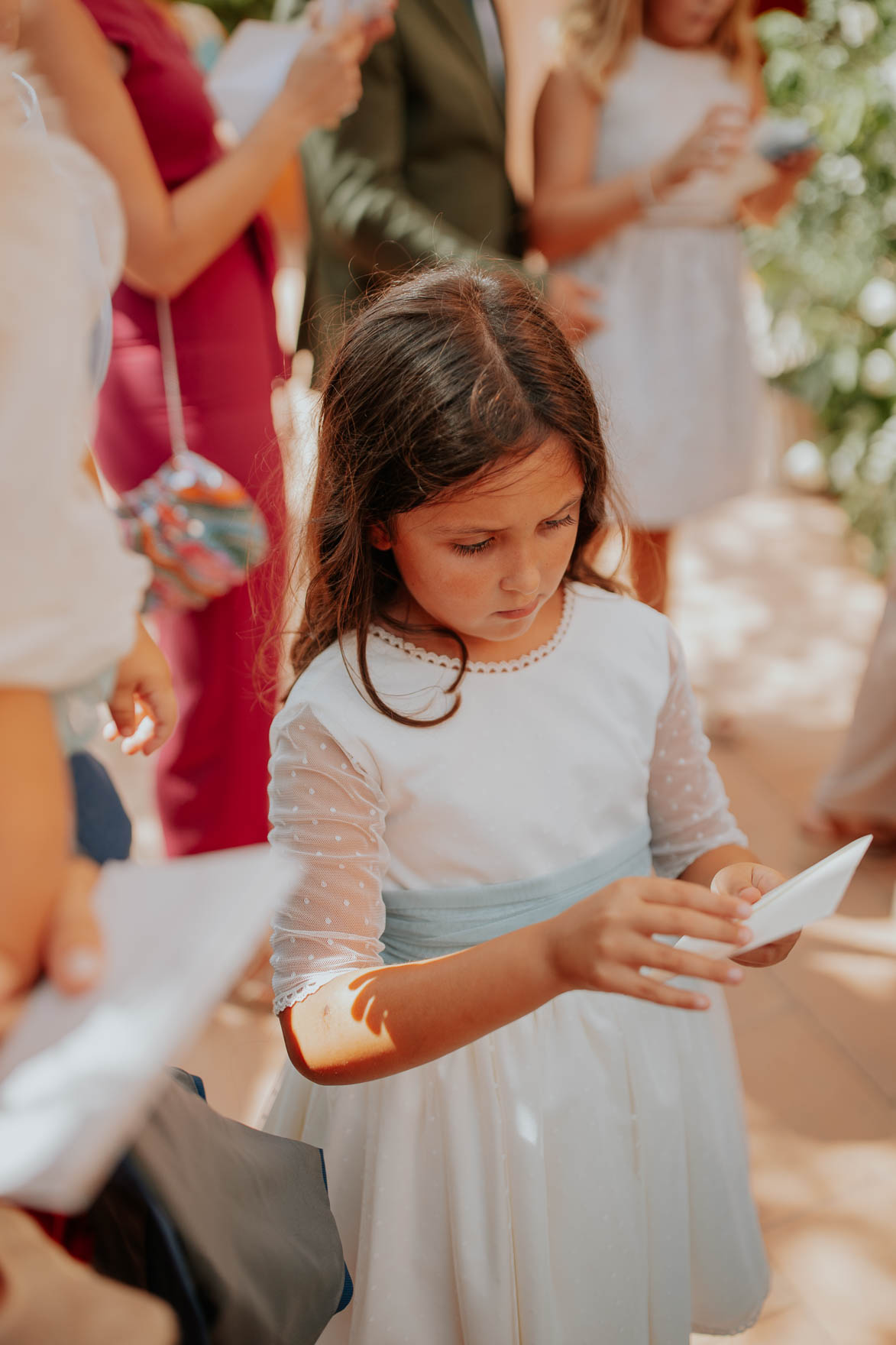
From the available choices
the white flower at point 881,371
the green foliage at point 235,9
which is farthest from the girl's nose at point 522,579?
the green foliage at point 235,9

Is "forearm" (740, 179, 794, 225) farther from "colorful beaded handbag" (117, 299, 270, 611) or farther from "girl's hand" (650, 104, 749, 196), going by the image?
"colorful beaded handbag" (117, 299, 270, 611)

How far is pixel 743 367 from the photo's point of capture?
226cm

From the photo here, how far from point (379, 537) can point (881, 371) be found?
2.99 metres

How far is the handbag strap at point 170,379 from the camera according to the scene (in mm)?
1627

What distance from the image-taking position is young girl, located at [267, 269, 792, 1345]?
3.18ft

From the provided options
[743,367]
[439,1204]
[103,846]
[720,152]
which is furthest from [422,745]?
[743,367]

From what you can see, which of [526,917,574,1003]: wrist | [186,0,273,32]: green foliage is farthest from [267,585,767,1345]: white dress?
[186,0,273,32]: green foliage

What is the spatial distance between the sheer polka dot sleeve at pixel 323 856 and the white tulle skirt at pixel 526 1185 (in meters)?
0.17

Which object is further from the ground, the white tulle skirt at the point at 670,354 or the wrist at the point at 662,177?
the wrist at the point at 662,177

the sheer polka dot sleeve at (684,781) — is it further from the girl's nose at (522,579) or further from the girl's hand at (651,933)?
the girl's hand at (651,933)

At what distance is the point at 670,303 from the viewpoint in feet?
7.10

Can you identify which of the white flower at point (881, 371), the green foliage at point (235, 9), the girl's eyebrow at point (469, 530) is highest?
the girl's eyebrow at point (469, 530)

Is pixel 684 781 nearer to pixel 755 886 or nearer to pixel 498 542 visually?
pixel 755 886

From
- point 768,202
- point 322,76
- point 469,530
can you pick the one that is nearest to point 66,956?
point 469,530
